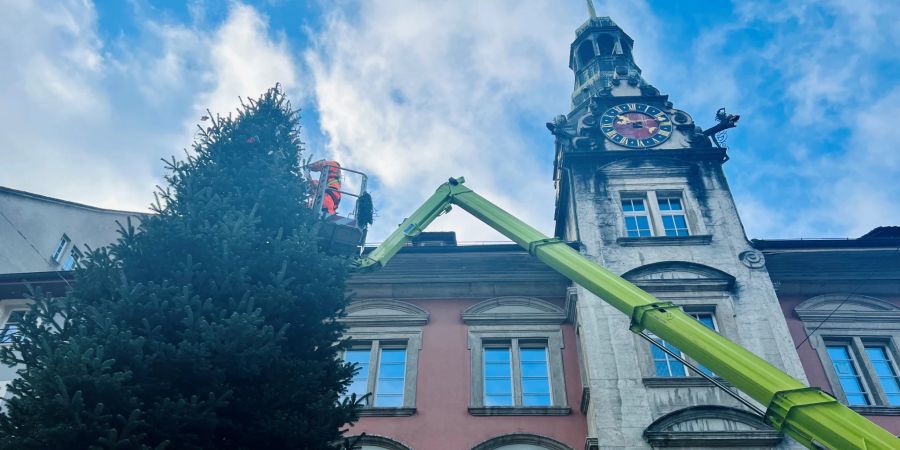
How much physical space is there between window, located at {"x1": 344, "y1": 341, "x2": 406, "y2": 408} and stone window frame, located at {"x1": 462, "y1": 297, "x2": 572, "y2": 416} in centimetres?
180

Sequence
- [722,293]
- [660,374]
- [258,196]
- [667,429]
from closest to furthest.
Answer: [258,196], [667,429], [660,374], [722,293]

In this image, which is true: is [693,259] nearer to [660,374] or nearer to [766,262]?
[766,262]

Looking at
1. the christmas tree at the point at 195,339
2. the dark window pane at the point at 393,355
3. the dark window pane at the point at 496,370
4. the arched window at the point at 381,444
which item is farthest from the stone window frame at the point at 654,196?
the christmas tree at the point at 195,339

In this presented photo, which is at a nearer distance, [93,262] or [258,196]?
[93,262]

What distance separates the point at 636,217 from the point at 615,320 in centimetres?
382

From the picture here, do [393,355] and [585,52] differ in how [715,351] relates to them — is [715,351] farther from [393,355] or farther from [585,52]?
[585,52]

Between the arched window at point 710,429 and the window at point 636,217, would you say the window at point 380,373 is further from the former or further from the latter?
the window at point 636,217

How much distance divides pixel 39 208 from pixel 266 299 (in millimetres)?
18772

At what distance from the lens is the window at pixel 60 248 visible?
76.9 feet

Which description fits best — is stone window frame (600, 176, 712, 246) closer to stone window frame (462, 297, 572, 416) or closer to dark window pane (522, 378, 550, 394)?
stone window frame (462, 297, 572, 416)

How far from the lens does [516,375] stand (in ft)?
52.1

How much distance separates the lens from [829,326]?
53.4ft

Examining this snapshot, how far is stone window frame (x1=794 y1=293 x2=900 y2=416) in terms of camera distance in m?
15.5

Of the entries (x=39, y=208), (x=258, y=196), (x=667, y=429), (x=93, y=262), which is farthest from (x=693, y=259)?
(x=39, y=208)
